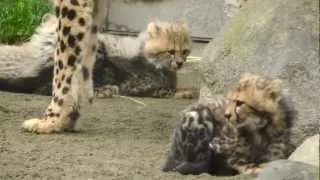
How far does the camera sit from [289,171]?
3.44 metres

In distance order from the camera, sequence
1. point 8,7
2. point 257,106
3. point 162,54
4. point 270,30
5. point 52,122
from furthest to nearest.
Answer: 1. point 8,7
2. point 162,54
3. point 52,122
4. point 270,30
5. point 257,106

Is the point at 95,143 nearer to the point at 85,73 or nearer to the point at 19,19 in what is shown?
the point at 85,73

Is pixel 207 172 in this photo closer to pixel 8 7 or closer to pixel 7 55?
pixel 7 55

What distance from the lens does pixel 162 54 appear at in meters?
6.85

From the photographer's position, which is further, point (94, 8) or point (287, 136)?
point (94, 8)

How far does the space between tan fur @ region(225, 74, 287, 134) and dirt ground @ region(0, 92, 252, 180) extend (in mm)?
262

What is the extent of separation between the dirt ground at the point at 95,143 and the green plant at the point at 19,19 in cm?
158

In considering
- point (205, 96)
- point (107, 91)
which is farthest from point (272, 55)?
point (107, 91)

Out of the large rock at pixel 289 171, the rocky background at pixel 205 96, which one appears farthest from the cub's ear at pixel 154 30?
the large rock at pixel 289 171

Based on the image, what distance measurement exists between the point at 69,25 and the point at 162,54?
1.53 metres

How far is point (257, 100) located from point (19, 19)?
463 centimetres

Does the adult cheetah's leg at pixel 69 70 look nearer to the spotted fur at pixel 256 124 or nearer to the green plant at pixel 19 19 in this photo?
the spotted fur at pixel 256 124

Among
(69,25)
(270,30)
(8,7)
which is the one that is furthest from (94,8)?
(8,7)

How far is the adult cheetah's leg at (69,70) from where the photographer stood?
536 cm
